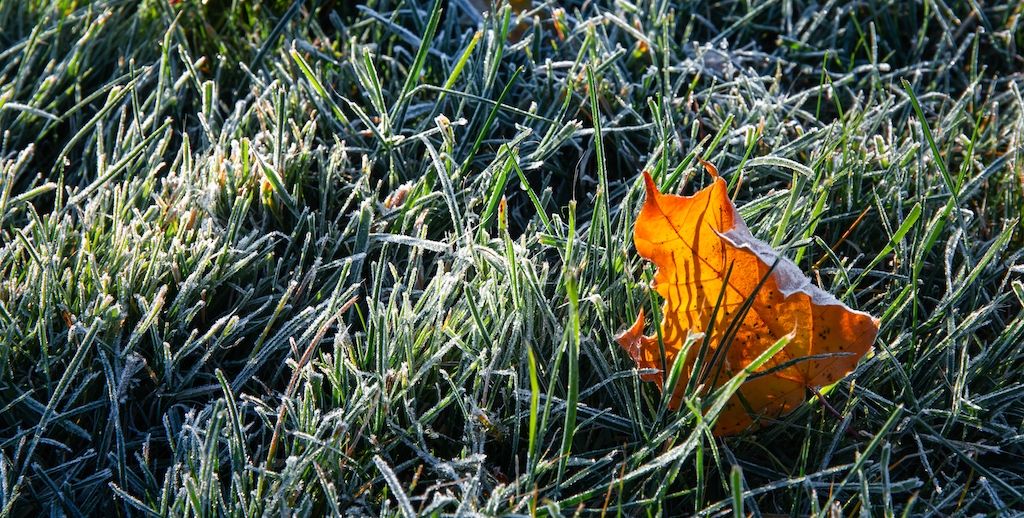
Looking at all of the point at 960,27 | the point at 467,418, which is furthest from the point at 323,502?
the point at 960,27

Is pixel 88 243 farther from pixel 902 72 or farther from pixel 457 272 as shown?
pixel 902 72

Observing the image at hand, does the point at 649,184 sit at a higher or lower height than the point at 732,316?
higher

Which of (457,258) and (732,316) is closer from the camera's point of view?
(732,316)

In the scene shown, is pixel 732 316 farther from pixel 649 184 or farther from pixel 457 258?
pixel 457 258

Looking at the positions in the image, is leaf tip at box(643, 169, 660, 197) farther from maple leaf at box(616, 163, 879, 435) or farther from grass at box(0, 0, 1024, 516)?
grass at box(0, 0, 1024, 516)

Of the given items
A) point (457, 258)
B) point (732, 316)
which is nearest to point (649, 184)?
point (732, 316)
